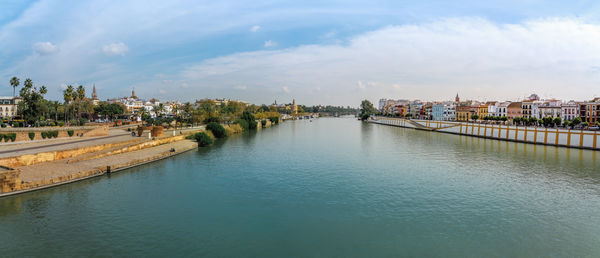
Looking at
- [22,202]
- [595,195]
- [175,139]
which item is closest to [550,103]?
[595,195]

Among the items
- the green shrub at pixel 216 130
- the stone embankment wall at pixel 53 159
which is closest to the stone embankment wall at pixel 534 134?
the green shrub at pixel 216 130

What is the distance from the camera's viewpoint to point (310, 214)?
58.3 ft

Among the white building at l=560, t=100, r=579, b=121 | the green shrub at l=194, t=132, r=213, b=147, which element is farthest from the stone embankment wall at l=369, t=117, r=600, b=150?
the green shrub at l=194, t=132, r=213, b=147

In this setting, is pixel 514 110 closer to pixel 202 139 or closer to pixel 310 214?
pixel 202 139

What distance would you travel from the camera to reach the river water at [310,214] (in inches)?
542

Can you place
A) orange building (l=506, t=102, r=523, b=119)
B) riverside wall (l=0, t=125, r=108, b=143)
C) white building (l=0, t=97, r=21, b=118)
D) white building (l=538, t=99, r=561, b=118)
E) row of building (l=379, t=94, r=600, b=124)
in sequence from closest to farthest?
riverside wall (l=0, t=125, r=108, b=143), row of building (l=379, t=94, r=600, b=124), white building (l=0, t=97, r=21, b=118), white building (l=538, t=99, r=561, b=118), orange building (l=506, t=102, r=523, b=119)

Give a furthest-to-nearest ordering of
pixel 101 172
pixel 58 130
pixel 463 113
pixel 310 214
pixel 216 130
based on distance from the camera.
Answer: pixel 463 113 < pixel 216 130 < pixel 58 130 < pixel 101 172 < pixel 310 214

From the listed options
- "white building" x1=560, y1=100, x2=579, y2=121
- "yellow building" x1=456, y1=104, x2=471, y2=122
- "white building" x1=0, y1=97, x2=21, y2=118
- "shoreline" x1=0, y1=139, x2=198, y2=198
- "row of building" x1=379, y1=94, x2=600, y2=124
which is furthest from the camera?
"yellow building" x1=456, y1=104, x2=471, y2=122

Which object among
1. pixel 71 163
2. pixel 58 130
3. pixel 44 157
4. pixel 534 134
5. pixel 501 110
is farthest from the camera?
pixel 501 110

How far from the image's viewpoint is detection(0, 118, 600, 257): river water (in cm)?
1376

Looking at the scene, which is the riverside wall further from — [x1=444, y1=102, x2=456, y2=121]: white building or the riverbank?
[x1=444, y1=102, x2=456, y2=121]: white building

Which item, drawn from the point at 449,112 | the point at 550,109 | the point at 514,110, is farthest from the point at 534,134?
the point at 449,112

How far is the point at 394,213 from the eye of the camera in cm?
1789

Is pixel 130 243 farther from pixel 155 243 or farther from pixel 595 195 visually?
pixel 595 195
